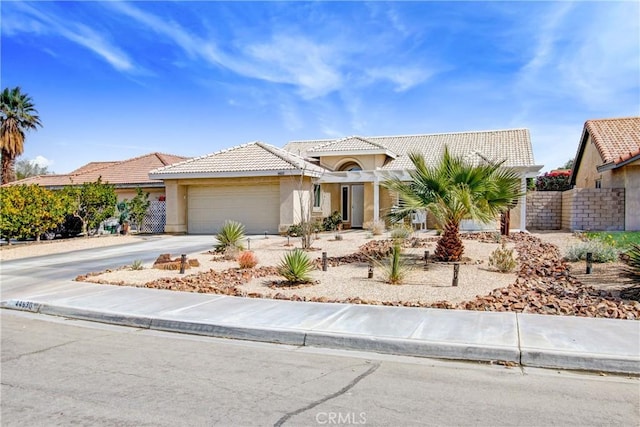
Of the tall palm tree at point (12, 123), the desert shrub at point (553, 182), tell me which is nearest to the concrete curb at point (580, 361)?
the desert shrub at point (553, 182)

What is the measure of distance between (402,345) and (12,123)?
42.2 m

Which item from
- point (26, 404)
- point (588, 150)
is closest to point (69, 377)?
point (26, 404)

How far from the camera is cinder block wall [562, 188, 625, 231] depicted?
2162cm

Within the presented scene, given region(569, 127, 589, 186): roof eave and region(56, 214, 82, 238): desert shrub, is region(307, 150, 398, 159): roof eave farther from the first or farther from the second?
region(56, 214, 82, 238): desert shrub

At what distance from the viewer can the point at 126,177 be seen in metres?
33.8

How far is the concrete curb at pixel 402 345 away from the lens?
18.8ft

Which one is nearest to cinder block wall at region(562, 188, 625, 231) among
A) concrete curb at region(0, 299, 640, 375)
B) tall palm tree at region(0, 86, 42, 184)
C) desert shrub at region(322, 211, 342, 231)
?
desert shrub at region(322, 211, 342, 231)

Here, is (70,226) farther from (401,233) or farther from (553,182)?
(553,182)

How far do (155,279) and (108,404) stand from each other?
7425 millimetres

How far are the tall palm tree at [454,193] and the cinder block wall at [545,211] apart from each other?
14202 mm

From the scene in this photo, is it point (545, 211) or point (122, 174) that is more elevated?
point (122, 174)

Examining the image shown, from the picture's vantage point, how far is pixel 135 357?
20.8ft

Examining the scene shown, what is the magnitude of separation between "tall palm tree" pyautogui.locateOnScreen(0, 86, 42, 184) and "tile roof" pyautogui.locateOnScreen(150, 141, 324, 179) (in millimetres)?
20078

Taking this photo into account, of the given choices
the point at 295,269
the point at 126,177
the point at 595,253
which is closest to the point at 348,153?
the point at 126,177
